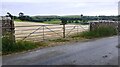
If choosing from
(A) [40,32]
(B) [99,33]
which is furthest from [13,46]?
(B) [99,33]

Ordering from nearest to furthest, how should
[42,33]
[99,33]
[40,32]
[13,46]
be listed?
1. [13,46]
2. [40,32]
3. [42,33]
4. [99,33]

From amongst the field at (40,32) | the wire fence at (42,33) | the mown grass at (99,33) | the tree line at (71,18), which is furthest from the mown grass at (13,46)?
the tree line at (71,18)

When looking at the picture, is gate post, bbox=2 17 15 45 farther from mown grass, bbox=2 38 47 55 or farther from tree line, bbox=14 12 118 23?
tree line, bbox=14 12 118 23

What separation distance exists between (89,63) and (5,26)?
7.31 meters

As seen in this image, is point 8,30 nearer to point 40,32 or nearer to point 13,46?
point 13,46

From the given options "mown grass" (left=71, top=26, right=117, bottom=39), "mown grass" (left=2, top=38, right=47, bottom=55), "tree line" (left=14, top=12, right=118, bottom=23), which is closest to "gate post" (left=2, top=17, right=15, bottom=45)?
"mown grass" (left=2, top=38, right=47, bottom=55)

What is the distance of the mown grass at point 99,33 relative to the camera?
25.7 m

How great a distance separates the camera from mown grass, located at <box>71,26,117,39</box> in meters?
25.7

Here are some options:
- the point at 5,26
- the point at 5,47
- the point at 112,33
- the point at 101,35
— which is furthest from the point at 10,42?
the point at 112,33

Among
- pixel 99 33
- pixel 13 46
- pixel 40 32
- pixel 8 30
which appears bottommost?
pixel 99 33

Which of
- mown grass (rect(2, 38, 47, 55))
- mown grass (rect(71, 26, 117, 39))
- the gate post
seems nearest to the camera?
mown grass (rect(2, 38, 47, 55))

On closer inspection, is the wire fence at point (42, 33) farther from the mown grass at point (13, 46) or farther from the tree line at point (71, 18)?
the tree line at point (71, 18)

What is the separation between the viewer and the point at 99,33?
2762 centimetres

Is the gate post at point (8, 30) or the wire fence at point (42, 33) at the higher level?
the gate post at point (8, 30)
